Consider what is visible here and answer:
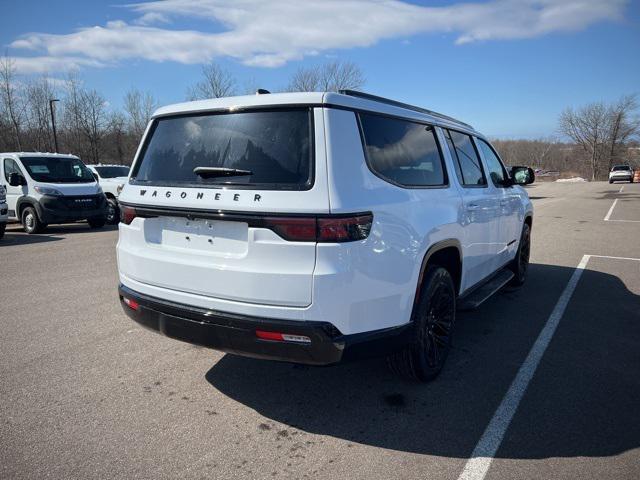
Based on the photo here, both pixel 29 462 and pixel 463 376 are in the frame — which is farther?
pixel 463 376

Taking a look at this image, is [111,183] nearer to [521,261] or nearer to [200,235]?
[521,261]

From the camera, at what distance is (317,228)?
250 cm

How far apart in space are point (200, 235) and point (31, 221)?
11492mm

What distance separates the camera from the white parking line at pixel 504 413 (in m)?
2.55

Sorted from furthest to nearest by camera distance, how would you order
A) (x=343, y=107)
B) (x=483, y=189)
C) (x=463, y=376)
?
(x=483, y=189), (x=463, y=376), (x=343, y=107)

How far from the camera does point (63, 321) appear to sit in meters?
4.85

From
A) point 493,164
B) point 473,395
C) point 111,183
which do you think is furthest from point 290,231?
point 111,183

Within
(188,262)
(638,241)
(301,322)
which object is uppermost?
(188,262)

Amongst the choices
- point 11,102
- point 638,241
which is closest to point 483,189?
point 638,241

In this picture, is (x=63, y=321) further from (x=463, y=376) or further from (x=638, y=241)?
(x=638, y=241)

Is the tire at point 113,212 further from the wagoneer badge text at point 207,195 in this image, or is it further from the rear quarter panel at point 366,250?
the rear quarter panel at point 366,250

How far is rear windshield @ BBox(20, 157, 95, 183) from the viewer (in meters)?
12.1

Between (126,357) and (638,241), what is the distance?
1093 cm

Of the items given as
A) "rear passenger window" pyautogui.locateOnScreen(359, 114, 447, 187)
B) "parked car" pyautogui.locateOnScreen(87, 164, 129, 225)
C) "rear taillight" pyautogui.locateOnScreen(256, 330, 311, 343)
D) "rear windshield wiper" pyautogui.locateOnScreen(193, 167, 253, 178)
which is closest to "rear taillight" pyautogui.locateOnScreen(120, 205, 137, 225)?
"rear windshield wiper" pyautogui.locateOnScreen(193, 167, 253, 178)
